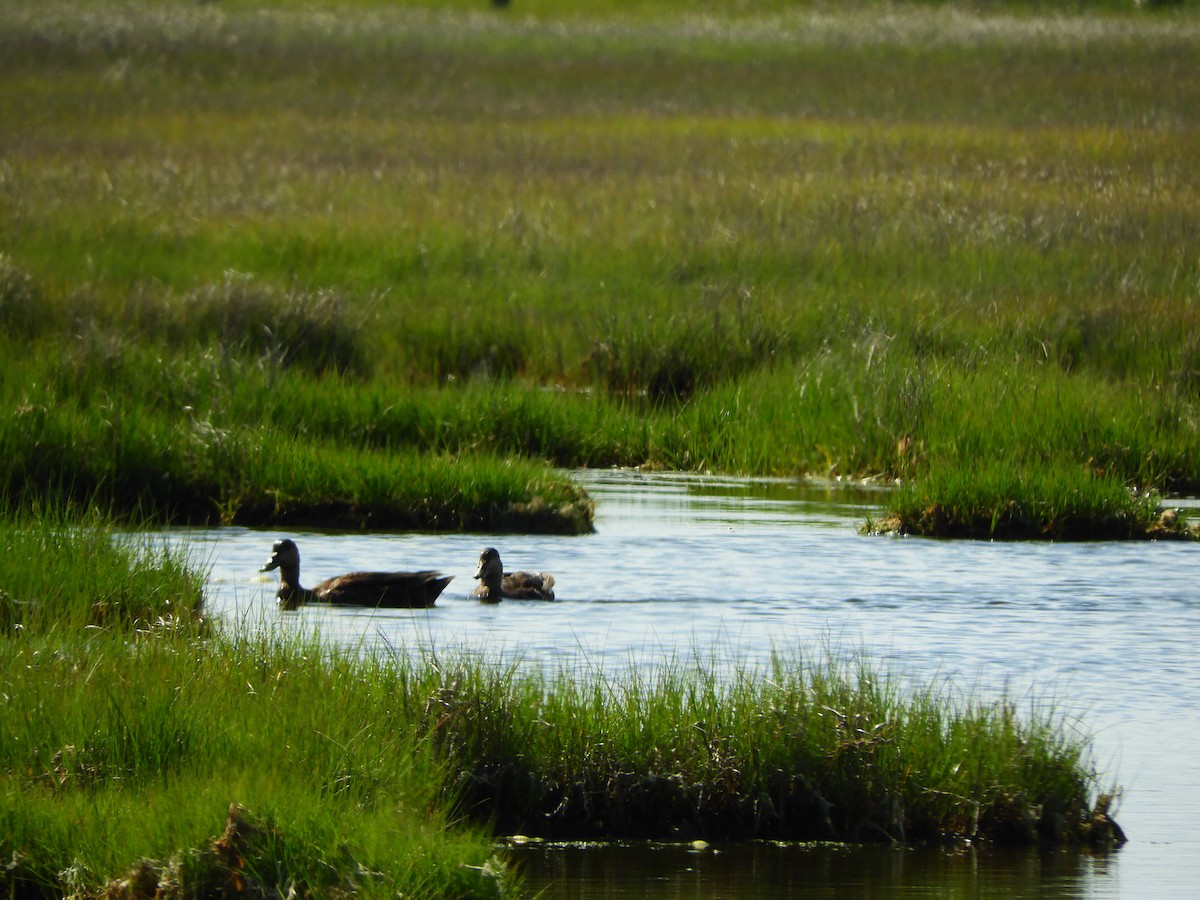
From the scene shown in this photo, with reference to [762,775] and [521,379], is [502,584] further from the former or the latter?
[521,379]

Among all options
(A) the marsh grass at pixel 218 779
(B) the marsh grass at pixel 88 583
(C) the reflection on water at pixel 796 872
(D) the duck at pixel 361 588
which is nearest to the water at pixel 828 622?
(C) the reflection on water at pixel 796 872

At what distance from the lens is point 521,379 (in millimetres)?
19703

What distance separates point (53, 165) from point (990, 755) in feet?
78.7

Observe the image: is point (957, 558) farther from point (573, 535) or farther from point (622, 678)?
point (622, 678)

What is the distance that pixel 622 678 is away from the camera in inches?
359

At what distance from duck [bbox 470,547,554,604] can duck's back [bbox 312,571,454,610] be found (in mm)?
194

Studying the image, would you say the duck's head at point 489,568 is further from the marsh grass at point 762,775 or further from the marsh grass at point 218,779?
the marsh grass at point 762,775

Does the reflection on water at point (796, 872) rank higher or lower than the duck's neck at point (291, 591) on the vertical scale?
lower

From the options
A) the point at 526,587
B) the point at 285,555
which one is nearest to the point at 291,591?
the point at 285,555

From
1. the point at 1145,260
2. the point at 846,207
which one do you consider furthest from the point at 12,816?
the point at 846,207

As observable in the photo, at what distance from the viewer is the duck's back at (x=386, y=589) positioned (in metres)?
11.3

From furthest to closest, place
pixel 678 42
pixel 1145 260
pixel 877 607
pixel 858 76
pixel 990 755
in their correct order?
pixel 678 42 < pixel 858 76 < pixel 1145 260 < pixel 877 607 < pixel 990 755

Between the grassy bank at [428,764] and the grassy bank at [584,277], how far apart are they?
19.6 ft

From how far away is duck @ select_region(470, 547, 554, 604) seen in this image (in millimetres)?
11518
